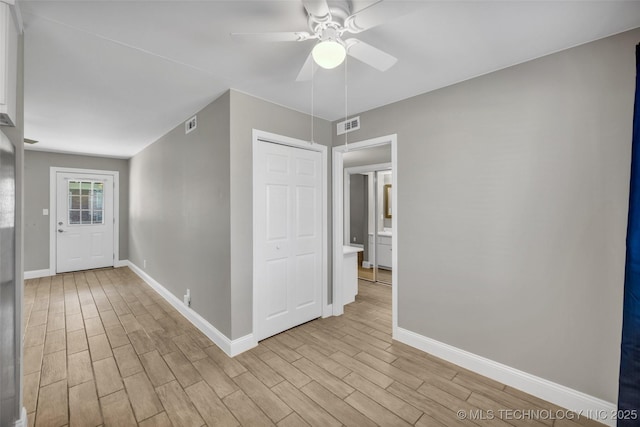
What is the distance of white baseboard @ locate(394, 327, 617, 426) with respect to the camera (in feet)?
5.80

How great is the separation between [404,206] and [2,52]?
2.87 meters

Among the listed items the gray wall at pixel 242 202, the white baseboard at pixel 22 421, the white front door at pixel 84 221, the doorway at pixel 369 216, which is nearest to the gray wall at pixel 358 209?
the doorway at pixel 369 216

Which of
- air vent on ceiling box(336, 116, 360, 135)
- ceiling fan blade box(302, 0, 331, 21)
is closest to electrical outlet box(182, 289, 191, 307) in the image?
air vent on ceiling box(336, 116, 360, 135)

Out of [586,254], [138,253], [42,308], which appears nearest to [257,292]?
[586,254]

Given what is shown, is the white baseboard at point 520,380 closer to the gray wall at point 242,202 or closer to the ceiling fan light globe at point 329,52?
the gray wall at point 242,202

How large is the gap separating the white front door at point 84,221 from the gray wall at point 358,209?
5.35 meters

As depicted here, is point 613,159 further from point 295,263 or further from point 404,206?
point 295,263

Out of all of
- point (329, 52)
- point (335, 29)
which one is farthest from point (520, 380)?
point (335, 29)

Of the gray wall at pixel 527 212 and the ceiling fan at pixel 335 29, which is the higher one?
the ceiling fan at pixel 335 29

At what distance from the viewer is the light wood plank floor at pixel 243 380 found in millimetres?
1798

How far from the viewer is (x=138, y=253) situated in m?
5.32

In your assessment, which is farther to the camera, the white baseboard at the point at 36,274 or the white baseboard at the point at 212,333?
the white baseboard at the point at 36,274

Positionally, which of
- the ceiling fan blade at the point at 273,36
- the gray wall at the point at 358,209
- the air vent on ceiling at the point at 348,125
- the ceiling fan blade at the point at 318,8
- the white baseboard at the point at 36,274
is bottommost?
the white baseboard at the point at 36,274

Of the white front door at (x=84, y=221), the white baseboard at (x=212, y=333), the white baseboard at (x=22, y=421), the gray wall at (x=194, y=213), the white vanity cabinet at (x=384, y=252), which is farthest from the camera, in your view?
the white vanity cabinet at (x=384, y=252)
